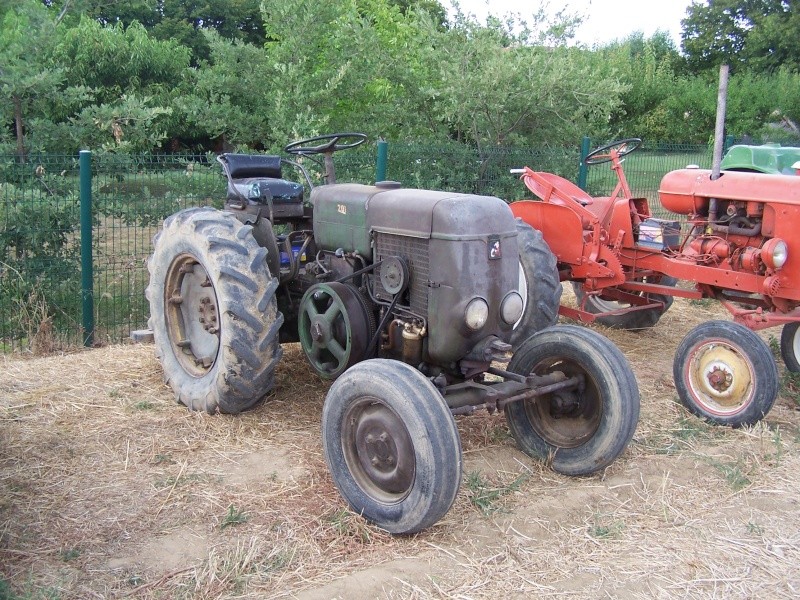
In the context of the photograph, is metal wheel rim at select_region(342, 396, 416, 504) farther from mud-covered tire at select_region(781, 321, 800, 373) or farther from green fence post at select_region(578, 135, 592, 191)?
green fence post at select_region(578, 135, 592, 191)

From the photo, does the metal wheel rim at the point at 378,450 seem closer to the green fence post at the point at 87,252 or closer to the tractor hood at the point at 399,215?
the tractor hood at the point at 399,215

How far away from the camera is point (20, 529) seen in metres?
3.30

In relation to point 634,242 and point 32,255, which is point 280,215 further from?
point 634,242

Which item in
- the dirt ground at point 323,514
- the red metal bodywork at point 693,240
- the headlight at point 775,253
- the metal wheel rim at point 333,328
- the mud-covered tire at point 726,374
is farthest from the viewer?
the red metal bodywork at point 693,240

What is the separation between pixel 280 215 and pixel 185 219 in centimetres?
60

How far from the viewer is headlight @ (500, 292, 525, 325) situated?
3.90m

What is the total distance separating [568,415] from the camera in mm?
4199

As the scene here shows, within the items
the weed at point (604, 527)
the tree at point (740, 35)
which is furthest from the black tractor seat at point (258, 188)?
the tree at point (740, 35)

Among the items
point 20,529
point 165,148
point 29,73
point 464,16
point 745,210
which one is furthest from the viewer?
point 165,148

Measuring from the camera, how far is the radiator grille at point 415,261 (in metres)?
3.91

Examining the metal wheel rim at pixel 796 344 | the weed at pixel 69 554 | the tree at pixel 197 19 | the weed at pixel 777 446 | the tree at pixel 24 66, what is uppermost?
the tree at pixel 197 19

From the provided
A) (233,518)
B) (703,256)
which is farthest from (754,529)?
(703,256)

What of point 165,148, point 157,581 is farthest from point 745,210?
point 165,148

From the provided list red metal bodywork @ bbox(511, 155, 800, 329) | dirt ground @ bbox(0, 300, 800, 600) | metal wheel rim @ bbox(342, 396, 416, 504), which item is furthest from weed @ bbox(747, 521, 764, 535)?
red metal bodywork @ bbox(511, 155, 800, 329)
